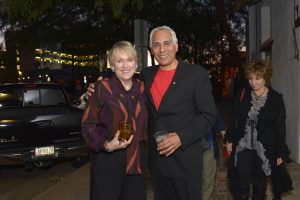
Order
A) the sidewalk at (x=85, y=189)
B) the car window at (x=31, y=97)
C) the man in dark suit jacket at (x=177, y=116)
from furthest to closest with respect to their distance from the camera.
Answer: the car window at (x=31, y=97) → the sidewalk at (x=85, y=189) → the man in dark suit jacket at (x=177, y=116)

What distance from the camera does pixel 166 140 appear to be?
10.7ft

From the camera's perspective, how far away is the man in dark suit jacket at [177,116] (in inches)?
134

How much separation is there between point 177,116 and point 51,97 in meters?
5.83

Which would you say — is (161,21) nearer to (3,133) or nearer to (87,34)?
(87,34)

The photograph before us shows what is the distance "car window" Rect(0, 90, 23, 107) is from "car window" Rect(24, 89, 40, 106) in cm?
9

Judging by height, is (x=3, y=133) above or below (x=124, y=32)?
below

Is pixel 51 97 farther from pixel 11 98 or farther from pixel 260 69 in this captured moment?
pixel 260 69

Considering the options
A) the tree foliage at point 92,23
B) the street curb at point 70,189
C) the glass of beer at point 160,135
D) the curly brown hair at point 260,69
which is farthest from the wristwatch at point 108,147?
the tree foliage at point 92,23

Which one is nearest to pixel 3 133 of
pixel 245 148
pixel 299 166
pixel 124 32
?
pixel 245 148

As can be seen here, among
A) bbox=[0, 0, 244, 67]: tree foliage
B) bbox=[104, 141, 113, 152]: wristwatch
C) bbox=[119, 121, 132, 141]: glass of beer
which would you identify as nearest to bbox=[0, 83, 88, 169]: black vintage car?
bbox=[104, 141, 113, 152]: wristwatch

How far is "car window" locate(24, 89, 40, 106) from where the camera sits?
874cm

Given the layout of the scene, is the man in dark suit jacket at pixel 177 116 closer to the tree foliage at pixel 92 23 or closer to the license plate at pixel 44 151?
the license plate at pixel 44 151

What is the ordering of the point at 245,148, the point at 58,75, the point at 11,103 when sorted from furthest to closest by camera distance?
the point at 58,75 → the point at 11,103 → the point at 245,148

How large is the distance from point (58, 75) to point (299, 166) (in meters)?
25.9
